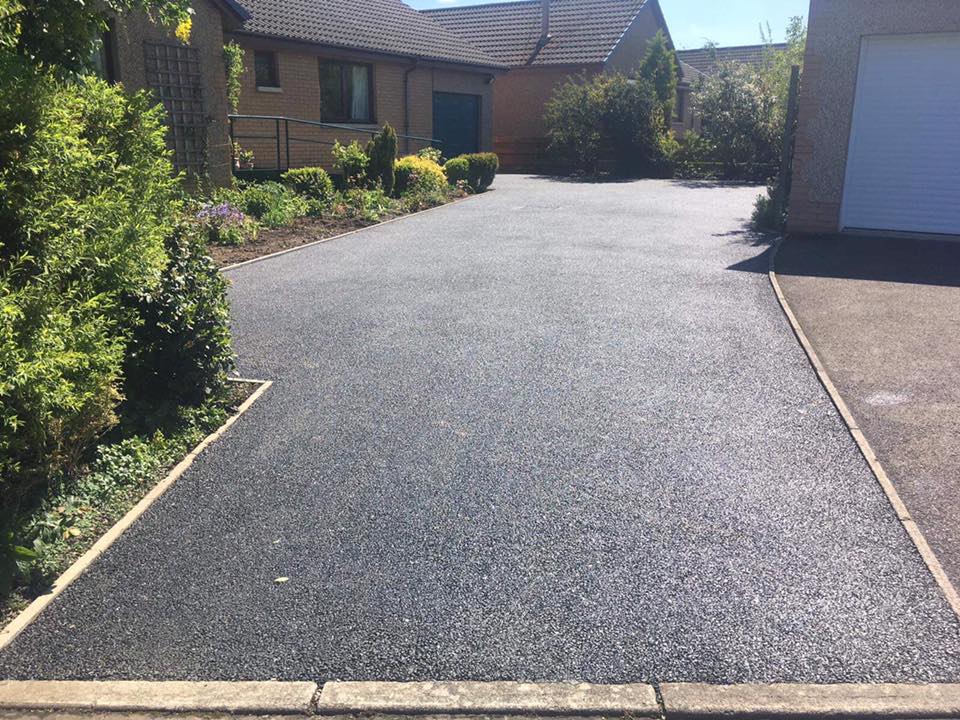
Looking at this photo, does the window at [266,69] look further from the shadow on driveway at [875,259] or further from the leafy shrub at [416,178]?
the shadow on driveway at [875,259]

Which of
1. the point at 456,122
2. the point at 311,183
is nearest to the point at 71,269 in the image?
the point at 311,183

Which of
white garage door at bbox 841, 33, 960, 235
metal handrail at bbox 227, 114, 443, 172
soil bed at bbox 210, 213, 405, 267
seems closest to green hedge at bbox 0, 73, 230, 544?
soil bed at bbox 210, 213, 405, 267

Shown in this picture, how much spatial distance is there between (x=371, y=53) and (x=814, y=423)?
20055mm

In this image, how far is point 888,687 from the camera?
3373 millimetres

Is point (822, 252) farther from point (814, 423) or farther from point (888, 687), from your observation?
point (888, 687)

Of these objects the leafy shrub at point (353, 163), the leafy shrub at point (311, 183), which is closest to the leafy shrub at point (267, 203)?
the leafy shrub at point (311, 183)

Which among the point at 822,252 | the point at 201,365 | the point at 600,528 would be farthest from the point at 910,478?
the point at 822,252

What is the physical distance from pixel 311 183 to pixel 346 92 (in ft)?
26.4

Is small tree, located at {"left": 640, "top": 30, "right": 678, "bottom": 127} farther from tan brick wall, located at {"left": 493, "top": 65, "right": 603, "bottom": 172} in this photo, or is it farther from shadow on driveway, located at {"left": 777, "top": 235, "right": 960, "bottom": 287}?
shadow on driveway, located at {"left": 777, "top": 235, "right": 960, "bottom": 287}

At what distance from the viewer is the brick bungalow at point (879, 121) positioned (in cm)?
1307

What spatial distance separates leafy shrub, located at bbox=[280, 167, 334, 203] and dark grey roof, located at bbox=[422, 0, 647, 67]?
1943cm

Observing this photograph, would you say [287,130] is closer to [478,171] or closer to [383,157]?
[383,157]

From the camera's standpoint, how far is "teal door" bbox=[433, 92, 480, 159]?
2800cm

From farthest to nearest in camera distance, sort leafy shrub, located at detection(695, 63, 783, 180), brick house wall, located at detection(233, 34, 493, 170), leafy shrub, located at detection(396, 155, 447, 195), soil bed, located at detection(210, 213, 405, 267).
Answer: leafy shrub, located at detection(695, 63, 783, 180)
brick house wall, located at detection(233, 34, 493, 170)
leafy shrub, located at detection(396, 155, 447, 195)
soil bed, located at detection(210, 213, 405, 267)
